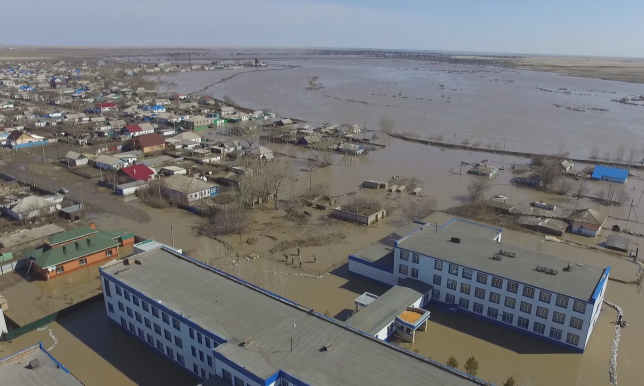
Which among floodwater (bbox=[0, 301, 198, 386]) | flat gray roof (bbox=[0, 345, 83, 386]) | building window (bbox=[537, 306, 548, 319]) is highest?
flat gray roof (bbox=[0, 345, 83, 386])

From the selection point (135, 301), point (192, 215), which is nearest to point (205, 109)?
point (192, 215)

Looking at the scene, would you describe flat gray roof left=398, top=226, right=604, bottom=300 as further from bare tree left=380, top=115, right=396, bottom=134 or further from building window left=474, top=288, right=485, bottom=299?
bare tree left=380, top=115, right=396, bottom=134

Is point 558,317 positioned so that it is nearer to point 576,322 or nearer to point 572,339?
point 576,322

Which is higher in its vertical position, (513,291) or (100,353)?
(513,291)

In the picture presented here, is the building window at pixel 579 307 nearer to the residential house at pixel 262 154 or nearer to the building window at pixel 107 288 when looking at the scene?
the building window at pixel 107 288

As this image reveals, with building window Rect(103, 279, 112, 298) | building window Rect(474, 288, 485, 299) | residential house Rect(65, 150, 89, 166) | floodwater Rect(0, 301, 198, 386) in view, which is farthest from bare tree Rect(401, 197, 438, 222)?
residential house Rect(65, 150, 89, 166)

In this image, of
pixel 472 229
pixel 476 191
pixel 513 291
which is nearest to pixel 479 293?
pixel 513 291

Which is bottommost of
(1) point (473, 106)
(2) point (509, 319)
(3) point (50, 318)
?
(3) point (50, 318)
